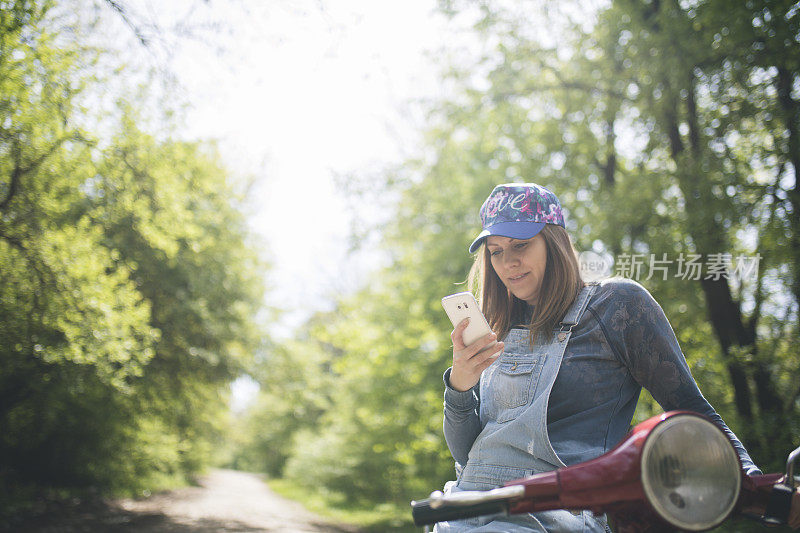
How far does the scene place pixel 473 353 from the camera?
1771 mm

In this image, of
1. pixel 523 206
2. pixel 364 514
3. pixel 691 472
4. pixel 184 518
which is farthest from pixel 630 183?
pixel 184 518

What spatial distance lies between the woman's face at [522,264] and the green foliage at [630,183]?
255 inches

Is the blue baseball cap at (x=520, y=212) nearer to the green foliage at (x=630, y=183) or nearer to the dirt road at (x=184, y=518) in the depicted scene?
the green foliage at (x=630, y=183)

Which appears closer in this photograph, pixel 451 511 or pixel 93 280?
pixel 451 511

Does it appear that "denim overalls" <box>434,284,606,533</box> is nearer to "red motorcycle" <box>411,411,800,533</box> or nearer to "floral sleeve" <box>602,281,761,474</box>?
"floral sleeve" <box>602,281,761,474</box>

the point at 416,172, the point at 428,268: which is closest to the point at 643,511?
the point at 428,268

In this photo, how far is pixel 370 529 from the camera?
12.6 metres

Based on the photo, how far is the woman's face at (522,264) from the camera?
201 centimetres

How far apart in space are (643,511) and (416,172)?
492 inches

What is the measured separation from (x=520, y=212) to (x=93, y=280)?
24.9ft

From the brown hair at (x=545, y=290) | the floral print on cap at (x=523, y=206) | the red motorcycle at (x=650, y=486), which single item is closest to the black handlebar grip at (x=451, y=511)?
the red motorcycle at (x=650, y=486)

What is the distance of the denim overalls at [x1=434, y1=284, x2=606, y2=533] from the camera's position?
155 cm

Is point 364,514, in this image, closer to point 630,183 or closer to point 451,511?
point 630,183

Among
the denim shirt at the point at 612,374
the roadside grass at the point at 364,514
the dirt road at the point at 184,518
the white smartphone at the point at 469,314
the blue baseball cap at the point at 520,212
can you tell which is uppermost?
the blue baseball cap at the point at 520,212
